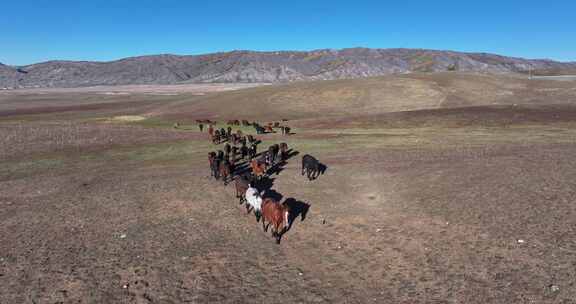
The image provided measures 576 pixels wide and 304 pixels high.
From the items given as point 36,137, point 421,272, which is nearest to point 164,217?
point 421,272

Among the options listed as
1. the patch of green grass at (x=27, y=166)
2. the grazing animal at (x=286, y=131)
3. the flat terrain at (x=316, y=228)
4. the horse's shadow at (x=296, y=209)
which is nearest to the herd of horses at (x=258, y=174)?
the horse's shadow at (x=296, y=209)

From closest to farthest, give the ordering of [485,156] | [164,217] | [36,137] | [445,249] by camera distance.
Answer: [445,249], [164,217], [485,156], [36,137]

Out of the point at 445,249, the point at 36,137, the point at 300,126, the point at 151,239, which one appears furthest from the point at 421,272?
the point at 36,137

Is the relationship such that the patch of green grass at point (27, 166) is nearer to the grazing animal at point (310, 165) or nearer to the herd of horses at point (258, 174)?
the herd of horses at point (258, 174)

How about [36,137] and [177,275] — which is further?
[36,137]

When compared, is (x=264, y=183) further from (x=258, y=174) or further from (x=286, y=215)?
(x=286, y=215)

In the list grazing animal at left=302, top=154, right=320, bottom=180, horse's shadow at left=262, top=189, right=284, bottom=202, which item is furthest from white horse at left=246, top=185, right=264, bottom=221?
grazing animal at left=302, top=154, right=320, bottom=180

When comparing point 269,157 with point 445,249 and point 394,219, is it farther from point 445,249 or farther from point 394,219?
point 445,249

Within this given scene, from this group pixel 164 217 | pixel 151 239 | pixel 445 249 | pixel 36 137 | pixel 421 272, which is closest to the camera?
pixel 421 272

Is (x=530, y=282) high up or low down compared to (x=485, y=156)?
down
